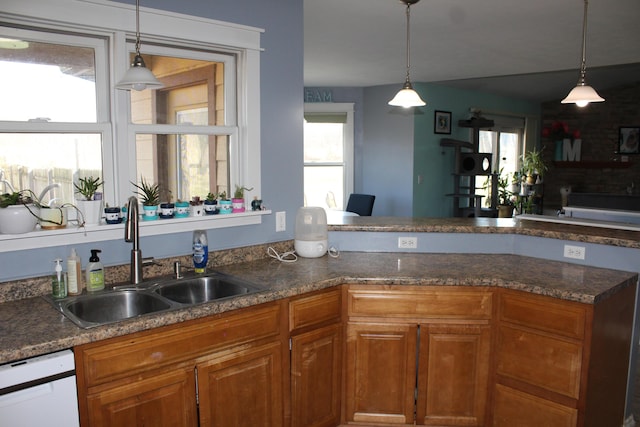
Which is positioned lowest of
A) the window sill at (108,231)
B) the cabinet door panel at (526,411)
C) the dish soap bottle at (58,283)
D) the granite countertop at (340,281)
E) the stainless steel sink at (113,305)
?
the cabinet door panel at (526,411)

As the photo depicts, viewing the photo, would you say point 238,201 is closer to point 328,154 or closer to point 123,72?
point 123,72

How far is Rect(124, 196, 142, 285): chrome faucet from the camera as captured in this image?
2.22 metres

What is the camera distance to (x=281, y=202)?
299cm

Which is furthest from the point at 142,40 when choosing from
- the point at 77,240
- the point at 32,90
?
the point at 77,240

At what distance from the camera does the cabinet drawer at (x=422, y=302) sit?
2482 mm

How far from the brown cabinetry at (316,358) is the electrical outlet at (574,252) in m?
1.30

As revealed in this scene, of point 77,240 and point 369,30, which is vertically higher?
point 369,30

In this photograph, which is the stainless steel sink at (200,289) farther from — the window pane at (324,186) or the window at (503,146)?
the window at (503,146)

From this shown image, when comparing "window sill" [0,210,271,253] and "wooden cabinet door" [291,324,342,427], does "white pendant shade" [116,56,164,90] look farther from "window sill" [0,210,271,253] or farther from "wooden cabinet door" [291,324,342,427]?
"wooden cabinet door" [291,324,342,427]

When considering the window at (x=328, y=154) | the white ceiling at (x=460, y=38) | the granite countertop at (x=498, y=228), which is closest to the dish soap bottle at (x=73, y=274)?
the granite countertop at (x=498, y=228)

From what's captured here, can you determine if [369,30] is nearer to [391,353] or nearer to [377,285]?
[377,285]

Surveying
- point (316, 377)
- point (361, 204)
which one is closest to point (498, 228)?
point (316, 377)

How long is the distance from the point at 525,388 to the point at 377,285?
84 centimetres

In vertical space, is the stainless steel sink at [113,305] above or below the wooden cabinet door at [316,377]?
above
